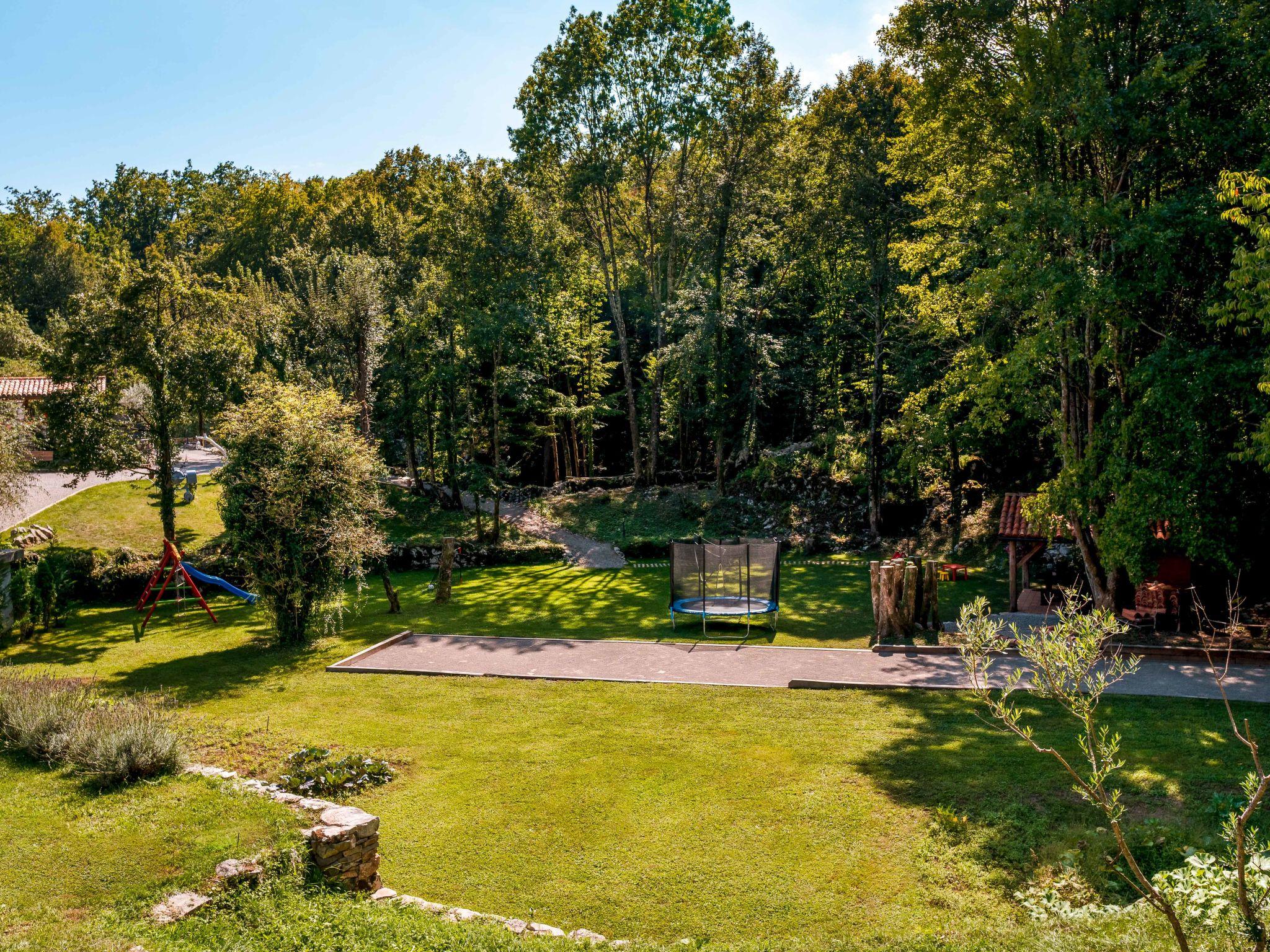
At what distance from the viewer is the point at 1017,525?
16.3 metres

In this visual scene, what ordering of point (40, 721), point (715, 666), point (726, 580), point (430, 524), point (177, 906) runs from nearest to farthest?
point (177, 906) < point (40, 721) < point (715, 666) < point (726, 580) < point (430, 524)

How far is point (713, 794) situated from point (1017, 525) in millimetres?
10644

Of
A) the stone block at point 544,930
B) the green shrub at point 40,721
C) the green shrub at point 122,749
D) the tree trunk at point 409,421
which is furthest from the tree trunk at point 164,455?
the stone block at point 544,930

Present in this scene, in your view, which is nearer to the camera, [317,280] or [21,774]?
[21,774]

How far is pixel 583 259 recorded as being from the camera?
35.7m

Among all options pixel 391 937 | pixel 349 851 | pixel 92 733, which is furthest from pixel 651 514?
pixel 391 937

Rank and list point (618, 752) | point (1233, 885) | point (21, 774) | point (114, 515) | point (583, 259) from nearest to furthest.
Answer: point (1233, 885) → point (21, 774) → point (618, 752) → point (114, 515) → point (583, 259)

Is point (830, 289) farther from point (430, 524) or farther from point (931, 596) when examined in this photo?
point (931, 596)

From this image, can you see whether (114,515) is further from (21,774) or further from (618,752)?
(618,752)

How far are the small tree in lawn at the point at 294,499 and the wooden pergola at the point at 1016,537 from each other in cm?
1170

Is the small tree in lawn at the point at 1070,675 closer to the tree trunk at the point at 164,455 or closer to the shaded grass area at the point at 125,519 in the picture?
the tree trunk at the point at 164,455

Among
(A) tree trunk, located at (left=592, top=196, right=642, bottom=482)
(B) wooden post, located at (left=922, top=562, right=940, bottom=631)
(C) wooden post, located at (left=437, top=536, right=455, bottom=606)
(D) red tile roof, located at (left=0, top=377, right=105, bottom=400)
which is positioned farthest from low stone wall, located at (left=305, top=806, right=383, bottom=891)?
(D) red tile roof, located at (left=0, top=377, right=105, bottom=400)

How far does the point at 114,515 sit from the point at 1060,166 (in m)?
26.2

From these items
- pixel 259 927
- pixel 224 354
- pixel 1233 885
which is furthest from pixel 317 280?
pixel 1233 885
